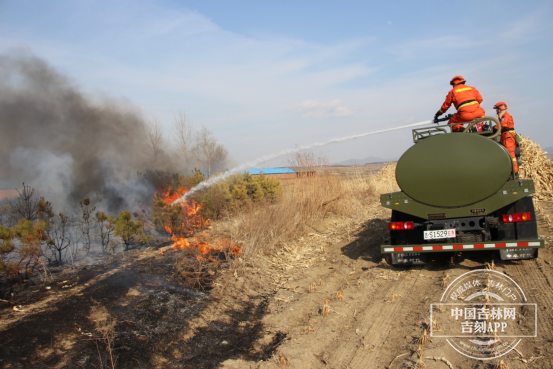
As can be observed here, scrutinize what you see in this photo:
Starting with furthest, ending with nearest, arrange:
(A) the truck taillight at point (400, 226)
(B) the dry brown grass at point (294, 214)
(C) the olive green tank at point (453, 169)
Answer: (B) the dry brown grass at point (294, 214), (A) the truck taillight at point (400, 226), (C) the olive green tank at point (453, 169)

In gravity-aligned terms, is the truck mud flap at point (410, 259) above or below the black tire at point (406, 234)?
below

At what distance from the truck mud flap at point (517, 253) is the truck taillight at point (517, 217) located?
1.62 feet

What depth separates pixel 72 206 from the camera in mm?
12891

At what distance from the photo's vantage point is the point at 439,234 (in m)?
5.22

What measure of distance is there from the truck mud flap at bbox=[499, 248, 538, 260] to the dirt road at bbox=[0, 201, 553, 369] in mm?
245

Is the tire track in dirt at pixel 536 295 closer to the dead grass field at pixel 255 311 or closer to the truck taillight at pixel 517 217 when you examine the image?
the dead grass field at pixel 255 311

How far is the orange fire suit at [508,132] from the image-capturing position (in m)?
6.52

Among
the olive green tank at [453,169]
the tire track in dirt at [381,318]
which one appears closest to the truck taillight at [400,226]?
the olive green tank at [453,169]


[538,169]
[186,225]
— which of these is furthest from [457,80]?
[538,169]

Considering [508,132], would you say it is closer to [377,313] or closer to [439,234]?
[439,234]

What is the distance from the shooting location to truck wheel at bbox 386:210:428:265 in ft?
18.9

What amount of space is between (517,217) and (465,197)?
2.60 ft

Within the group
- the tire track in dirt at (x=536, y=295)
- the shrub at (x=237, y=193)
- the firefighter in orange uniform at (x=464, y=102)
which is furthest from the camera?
the shrub at (x=237, y=193)

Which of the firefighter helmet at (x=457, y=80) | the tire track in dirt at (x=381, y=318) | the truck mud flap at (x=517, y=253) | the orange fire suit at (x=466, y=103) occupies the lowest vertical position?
the tire track in dirt at (x=381, y=318)
